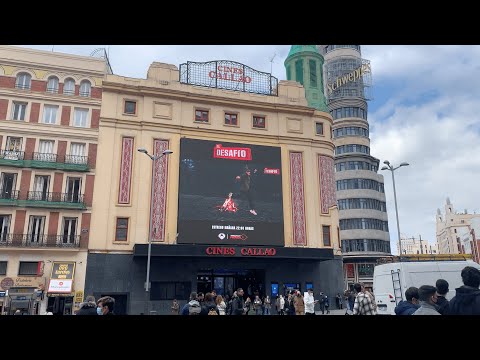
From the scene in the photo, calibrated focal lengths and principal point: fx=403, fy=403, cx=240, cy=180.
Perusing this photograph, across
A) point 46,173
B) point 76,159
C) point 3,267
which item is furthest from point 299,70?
point 3,267

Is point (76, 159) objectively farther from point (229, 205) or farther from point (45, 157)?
point (229, 205)

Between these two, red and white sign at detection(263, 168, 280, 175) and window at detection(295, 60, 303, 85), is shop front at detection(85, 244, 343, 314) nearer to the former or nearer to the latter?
red and white sign at detection(263, 168, 280, 175)

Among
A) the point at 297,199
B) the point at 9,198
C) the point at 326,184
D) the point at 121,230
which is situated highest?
the point at 326,184

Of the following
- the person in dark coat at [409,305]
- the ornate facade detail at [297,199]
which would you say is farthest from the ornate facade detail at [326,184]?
the person in dark coat at [409,305]

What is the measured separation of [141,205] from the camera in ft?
104

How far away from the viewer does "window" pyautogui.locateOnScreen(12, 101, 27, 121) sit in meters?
31.2

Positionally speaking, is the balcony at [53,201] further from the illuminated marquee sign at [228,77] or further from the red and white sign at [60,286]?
the illuminated marquee sign at [228,77]

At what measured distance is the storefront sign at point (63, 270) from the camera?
1136 inches

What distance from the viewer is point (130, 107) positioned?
33.9 meters

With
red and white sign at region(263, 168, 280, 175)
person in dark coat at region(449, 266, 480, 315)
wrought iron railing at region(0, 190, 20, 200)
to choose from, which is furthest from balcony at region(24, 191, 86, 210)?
person in dark coat at region(449, 266, 480, 315)

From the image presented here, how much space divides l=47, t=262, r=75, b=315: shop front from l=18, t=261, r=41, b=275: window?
3.55 ft

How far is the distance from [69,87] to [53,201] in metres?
9.54
